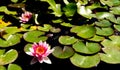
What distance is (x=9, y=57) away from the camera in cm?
173

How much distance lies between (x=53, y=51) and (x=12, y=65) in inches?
11.6

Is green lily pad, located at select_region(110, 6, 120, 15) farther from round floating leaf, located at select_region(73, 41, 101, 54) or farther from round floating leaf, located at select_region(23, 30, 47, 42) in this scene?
round floating leaf, located at select_region(23, 30, 47, 42)

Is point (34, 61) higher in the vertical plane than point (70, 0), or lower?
lower

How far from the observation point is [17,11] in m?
2.27

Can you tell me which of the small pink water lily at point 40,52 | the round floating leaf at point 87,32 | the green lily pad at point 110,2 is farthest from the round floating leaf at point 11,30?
the green lily pad at point 110,2

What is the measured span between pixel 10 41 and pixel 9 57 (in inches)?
6.9

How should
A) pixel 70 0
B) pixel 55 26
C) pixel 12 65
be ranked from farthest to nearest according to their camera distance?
pixel 70 0, pixel 55 26, pixel 12 65

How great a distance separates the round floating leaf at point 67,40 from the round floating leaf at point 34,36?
0.39 feet

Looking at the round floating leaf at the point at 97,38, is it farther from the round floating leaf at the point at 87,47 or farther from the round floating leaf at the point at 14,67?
the round floating leaf at the point at 14,67

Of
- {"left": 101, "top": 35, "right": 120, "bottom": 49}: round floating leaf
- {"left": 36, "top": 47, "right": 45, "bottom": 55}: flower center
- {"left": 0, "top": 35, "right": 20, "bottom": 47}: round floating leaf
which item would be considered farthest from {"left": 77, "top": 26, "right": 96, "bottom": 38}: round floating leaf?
{"left": 0, "top": 35, "right": 20, "bottom": 47}: round floating leaf

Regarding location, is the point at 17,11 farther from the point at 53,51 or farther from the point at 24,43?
the point at 53,51

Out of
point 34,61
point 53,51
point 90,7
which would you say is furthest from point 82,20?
point 34,61

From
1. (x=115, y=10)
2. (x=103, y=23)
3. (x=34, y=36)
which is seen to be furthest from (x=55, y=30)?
(x=115, y=10)

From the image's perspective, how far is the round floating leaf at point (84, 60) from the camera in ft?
5.51
